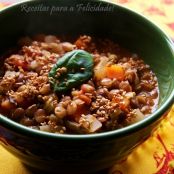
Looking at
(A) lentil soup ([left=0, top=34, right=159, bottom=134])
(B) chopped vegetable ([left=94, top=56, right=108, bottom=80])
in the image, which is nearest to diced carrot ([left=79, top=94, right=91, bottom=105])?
(A) lentil soup ([left=0, top=34, right=159, bottom=134])

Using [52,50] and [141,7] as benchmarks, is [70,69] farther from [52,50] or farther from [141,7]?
[141,7]

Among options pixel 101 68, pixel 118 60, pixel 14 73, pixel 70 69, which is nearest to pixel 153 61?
pixel 118 60

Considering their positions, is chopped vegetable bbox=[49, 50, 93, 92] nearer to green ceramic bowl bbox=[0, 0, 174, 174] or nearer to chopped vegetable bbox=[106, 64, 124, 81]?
chopped vegetable bbox=[106, 64, 124, 81]

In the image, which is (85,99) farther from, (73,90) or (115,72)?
(115,72)

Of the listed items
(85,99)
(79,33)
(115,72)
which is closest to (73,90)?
(85,99)

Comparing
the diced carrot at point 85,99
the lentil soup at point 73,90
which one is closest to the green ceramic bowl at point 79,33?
the lentil soup at point 73,90
